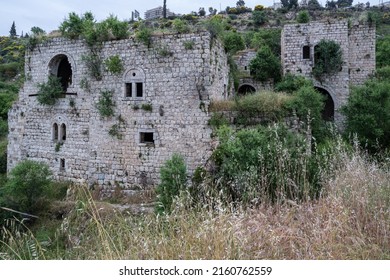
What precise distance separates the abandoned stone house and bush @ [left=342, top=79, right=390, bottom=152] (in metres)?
5.66

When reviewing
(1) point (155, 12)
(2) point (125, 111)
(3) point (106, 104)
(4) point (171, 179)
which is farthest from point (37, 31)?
(1) point (155, 12)

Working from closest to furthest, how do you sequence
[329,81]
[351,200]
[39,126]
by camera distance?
Answer: [351,200] < [39,126] < [329,81]

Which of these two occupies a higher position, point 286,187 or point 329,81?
point 329,81

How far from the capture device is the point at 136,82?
12516 mm

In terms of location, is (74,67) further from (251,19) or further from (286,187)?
(251,19)

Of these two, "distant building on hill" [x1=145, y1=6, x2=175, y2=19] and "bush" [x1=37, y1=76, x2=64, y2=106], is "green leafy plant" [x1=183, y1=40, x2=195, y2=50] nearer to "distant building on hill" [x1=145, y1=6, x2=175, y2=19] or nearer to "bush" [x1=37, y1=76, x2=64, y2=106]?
"bush" [x1=37, y1=76, x2=64, y2=106]

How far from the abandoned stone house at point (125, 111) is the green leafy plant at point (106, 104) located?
19 centimetres

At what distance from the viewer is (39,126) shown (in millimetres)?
14711

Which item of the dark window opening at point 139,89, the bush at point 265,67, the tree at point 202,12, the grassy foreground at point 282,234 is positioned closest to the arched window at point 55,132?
the dark window opening at point 139,89

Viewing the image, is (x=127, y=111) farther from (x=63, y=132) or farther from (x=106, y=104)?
(x=63, y=132)

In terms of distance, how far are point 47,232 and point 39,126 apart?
6.08 m

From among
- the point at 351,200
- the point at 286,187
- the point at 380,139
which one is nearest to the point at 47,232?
the point at 286,187

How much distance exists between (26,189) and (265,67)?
14386 mm

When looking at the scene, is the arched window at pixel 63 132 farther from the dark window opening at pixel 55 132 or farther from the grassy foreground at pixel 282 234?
the grassy foreground at pixel 282 234
